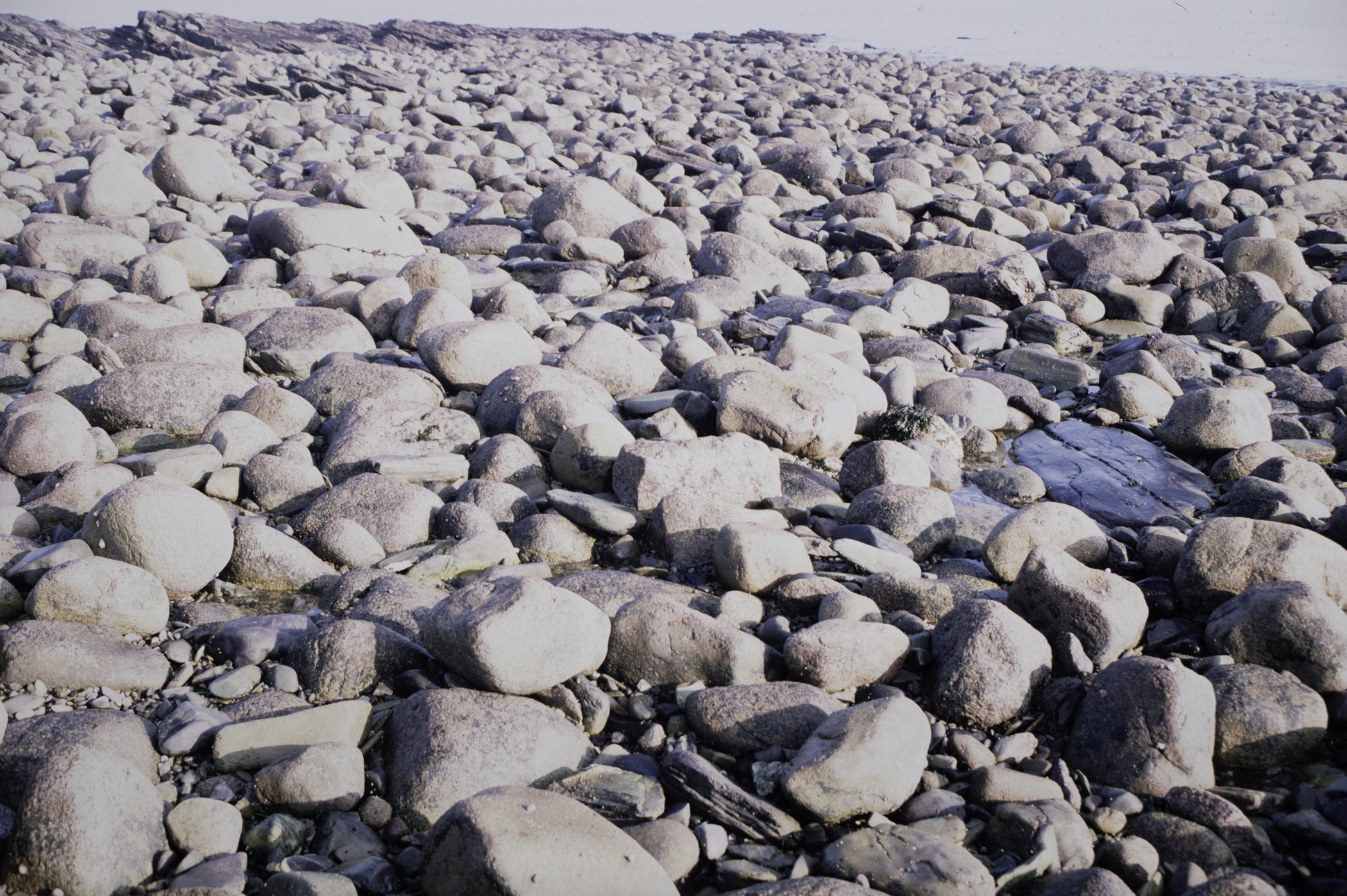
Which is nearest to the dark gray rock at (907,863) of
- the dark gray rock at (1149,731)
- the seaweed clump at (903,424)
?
the dark gray rock at (1149,731)

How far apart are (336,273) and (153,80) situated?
12015 mm

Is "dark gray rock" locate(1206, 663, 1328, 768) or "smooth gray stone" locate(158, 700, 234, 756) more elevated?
"dark gray rock" locate(1206, 663, 1328, 768)

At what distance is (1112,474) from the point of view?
4.68m

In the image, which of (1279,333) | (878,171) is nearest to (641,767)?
(1279,333)

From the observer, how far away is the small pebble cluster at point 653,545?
7.11 feet

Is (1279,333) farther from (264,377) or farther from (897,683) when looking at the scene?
(264,377)

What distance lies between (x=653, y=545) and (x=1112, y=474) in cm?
259

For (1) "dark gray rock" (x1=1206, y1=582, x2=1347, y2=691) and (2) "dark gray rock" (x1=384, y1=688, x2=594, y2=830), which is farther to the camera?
(1) "dark gray rock" (x1=1206, y1=582, x2=1347, y2=691)

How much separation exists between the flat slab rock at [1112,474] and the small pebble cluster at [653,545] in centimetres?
3

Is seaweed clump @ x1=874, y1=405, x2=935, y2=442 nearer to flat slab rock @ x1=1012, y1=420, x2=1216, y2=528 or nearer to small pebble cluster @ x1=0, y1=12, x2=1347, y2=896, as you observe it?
small pebble cluster @ x1=0, y1=12, x2=1347, y2=896

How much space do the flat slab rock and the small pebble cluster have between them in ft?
0.09

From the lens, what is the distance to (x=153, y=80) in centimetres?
1525

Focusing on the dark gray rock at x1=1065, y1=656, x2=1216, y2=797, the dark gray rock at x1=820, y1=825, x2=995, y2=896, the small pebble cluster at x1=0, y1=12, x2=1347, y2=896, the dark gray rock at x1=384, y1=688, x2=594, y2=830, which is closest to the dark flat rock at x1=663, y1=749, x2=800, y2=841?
Result: the small pebble cluster at x1=0, y1=12, x2=1347, y2=896

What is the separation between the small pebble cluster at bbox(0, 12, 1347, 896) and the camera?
7.11 ft
